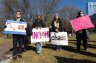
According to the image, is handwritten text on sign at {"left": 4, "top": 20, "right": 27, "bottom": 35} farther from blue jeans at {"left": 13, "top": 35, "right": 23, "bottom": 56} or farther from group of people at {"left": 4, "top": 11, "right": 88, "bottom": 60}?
blue jeans at {"left": 13, "top": 35, "right": 23, "bottom": 56}

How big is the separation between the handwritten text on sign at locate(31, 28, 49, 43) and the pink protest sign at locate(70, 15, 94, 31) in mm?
1478

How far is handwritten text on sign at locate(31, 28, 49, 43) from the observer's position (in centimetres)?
1741

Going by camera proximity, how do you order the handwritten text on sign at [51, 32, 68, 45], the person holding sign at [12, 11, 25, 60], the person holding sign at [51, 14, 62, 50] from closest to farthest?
the person holding sign at [12, 11, 25, 60] → the person holding sign at [51, 14, 62, 50] → the handwritten text on sign at [51, 32, 68, 45]

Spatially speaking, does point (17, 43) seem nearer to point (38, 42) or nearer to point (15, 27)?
point (15, 27)

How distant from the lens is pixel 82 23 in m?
17.1

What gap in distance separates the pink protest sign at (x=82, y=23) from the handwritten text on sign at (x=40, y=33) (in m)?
1.48

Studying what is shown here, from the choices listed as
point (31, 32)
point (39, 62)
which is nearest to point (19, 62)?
point (39, 62)

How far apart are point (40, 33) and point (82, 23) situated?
2.25 m

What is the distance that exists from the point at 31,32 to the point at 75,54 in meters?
2.56

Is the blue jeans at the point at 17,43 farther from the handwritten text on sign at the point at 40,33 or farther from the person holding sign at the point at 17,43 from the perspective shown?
the handwritten text on sign at the point at 40,33

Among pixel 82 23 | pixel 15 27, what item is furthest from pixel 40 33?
pixel 82 23

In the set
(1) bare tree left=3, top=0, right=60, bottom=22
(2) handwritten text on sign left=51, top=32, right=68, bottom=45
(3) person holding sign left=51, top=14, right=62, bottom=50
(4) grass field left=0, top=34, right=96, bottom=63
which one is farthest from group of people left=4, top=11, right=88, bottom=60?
(1) bare tree left=3, top=0, right=60, bottom=22

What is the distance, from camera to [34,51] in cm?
1744

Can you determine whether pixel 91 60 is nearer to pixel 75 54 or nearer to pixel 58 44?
pixel 75 54
